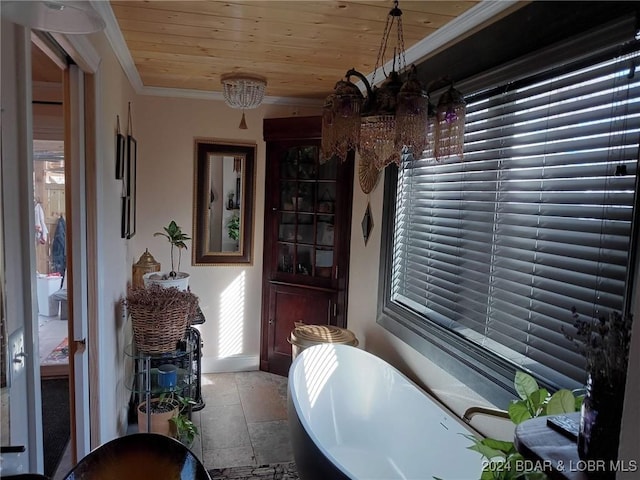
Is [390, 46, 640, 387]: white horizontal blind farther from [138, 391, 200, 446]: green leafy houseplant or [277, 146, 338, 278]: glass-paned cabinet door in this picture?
[138, 391, 200, 446]: green leafy houseplant

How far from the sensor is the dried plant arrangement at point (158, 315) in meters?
2.43

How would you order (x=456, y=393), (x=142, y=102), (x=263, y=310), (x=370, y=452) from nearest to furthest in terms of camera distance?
1. (x=456, y=393)
2. (x=370, y=452)
3. (x=142, y=102)
4. (x=263, y=310)

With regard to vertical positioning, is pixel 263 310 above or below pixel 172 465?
below

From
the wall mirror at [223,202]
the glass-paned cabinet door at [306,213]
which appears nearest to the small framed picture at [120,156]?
the wall mirror at [223,202]

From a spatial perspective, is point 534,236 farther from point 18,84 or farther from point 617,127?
point 18,84

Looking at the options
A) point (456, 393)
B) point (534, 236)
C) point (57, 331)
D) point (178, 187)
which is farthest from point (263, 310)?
point (534, 236)

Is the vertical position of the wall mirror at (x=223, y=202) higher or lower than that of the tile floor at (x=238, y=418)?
higher

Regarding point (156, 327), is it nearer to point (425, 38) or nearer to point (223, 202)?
point (223, 202)

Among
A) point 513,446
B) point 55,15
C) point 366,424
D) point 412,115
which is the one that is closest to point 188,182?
point 366,424

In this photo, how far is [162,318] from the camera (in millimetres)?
2467

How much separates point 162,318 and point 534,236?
190cm

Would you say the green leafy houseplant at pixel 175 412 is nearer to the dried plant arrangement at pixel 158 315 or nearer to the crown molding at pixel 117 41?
the dried plant arrangement at pixel 158 315

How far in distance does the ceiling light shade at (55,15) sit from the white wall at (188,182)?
8.45 feet

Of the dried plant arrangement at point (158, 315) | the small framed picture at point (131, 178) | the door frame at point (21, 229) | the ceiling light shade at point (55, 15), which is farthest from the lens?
the small framed picture at point (131, 178)
